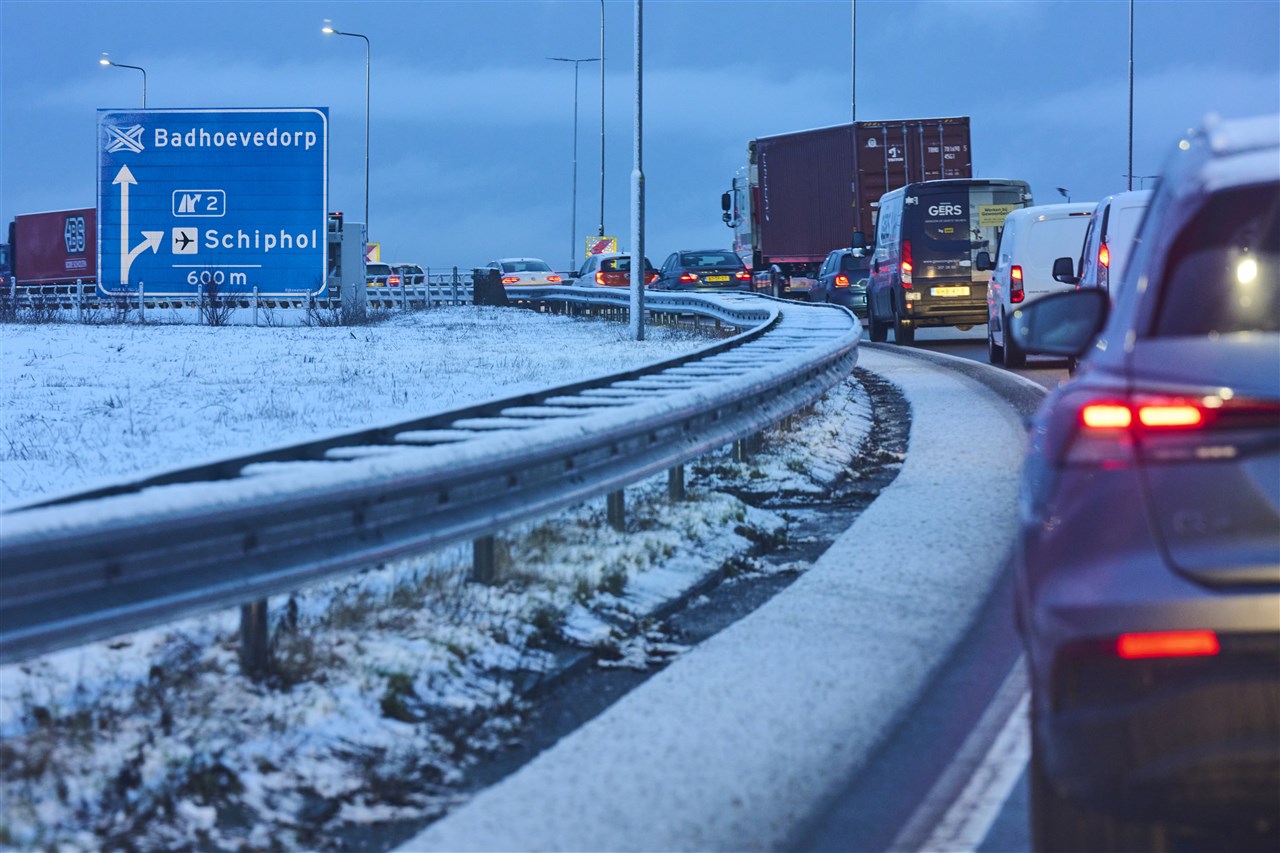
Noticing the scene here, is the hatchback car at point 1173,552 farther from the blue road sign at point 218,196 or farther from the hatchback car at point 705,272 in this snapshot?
the hatchback car at point 705,272

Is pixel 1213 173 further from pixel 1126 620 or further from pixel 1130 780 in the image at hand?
pixel 1130 780

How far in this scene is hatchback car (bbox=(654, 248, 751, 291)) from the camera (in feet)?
132

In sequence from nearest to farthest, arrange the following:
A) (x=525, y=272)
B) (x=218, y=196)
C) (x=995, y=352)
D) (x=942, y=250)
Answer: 1. (x=995, y=352)
2. (x=942, y=250)
3. (x=218, y=196)
4. (x=525, y=272)

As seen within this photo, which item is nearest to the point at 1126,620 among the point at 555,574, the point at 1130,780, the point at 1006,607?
the point at 1130,780

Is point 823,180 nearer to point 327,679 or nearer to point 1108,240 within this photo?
point 1108,240

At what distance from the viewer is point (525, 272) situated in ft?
179

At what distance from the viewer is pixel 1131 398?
137 inches

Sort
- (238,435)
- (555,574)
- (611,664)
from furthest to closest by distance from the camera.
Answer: (238,435) < (555,574) < (611,664)

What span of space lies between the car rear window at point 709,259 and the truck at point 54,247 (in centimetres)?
3119

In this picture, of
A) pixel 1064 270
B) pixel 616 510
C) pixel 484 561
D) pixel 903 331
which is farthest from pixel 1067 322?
pixel 903 331

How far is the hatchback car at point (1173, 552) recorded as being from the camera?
3.31m

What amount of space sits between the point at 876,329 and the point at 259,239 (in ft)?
38.2

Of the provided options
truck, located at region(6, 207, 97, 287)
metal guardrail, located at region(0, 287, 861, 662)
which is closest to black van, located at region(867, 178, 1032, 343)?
metal guardrail, located at region(0, 287, 861, 662)

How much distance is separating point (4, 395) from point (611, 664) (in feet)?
44.0
